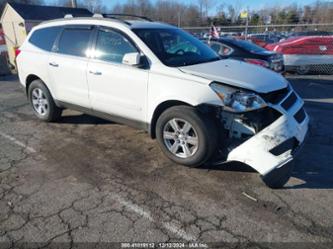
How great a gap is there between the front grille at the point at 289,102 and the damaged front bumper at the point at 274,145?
0.02 m

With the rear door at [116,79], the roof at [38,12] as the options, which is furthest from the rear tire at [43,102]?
the roof at [38,12]

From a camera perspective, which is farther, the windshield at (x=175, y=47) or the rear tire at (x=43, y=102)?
the rear tire at (x=43, y=102)

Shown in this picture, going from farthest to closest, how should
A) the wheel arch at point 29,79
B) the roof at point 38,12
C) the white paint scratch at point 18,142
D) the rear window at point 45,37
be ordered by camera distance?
the roof at point 38,12
the wheel arch at point 29,79
the rear window at point 45,37
the white paint scratch at point 18,142

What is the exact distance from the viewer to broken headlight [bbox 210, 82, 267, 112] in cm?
330

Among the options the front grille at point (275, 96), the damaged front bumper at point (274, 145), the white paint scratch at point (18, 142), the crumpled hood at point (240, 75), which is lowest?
the white paint scratch at point (18, 142)

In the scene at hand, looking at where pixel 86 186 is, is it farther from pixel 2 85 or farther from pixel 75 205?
pixel 2 85

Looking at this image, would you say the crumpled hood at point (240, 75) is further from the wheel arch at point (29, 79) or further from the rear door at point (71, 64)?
the wheel arch at point (29, 79)

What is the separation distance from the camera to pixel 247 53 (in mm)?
7914

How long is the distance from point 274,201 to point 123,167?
1.95 m

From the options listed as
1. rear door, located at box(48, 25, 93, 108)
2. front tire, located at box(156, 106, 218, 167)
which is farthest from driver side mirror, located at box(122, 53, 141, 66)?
rear door, located at box(48, 25, 93, 108)

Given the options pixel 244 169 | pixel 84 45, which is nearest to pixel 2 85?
pixel 84 45

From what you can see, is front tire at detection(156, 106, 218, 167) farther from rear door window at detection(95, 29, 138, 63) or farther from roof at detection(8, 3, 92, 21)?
roof at detection(8, 3, 92, 21)

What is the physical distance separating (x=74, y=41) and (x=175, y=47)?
172 cm

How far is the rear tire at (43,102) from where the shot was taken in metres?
5.49
